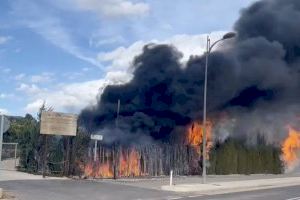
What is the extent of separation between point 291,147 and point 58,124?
98.2ft

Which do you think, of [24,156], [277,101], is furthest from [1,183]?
[277,101]

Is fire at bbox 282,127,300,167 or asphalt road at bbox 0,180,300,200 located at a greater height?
fire at bbox 282,127,300,167

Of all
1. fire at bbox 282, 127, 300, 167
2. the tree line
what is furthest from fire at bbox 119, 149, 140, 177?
fire at bbox 282, 127, 300, 167

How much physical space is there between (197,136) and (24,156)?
17.8m

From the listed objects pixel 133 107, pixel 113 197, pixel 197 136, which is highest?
pixel 133 107

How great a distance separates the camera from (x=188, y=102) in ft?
155

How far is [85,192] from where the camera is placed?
21.6m

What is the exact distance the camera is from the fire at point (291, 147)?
4981 centimetres

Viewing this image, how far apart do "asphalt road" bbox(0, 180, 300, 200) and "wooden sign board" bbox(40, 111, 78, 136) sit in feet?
10.2

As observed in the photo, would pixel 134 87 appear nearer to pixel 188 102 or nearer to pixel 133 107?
pixel 133 107

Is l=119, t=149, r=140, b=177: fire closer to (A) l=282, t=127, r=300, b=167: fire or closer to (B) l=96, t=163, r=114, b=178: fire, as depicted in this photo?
(B) l=96, t=163, r=114, b=178: fire

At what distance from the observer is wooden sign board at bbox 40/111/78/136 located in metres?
27.4

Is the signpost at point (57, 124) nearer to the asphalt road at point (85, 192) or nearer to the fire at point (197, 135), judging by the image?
the asphalt road at point (85, 192)

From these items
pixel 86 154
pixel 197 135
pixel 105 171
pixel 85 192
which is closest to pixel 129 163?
pixel 105 171
